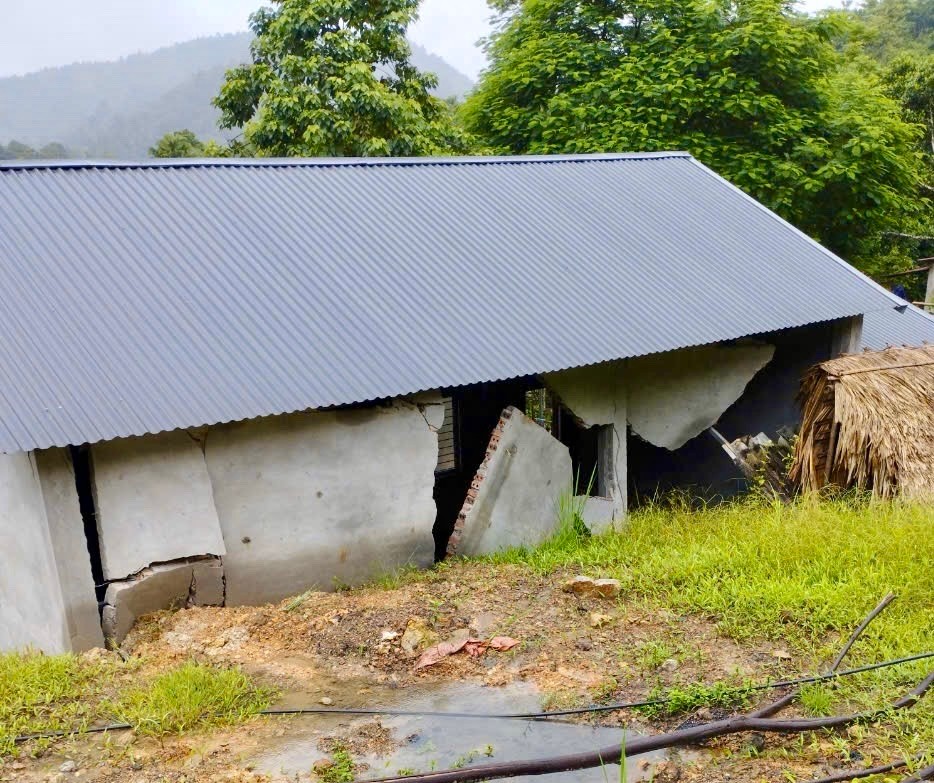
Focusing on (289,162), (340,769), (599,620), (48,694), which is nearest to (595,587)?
→ (599,620)

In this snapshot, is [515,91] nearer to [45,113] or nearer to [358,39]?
[358,39]

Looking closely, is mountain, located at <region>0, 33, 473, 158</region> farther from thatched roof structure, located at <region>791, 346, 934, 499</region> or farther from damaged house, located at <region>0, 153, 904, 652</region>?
thatched roof structure, located at <region>791, 346, 934, 499</region>

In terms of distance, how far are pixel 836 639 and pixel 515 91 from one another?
16.4 m

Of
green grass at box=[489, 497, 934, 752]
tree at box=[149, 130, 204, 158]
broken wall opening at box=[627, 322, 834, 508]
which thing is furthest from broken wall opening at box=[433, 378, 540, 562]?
tree at box=[149, 130, 204, 158]

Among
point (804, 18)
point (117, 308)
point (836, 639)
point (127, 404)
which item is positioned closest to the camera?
point (836, 639)

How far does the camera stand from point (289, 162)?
9.09m

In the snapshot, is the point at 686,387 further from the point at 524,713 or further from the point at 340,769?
the point at 340,769

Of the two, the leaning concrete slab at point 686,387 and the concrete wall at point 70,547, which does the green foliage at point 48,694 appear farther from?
the leaning concrete slab at point 686,387

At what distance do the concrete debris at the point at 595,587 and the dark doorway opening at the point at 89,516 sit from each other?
3.15 meters

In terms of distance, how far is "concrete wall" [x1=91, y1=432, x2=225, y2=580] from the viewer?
19.2 ft

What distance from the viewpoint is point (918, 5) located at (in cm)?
4053

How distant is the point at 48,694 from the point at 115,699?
0.40 meters

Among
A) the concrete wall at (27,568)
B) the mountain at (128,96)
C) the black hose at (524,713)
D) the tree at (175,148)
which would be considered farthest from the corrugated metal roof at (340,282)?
the mountain at (128,96)

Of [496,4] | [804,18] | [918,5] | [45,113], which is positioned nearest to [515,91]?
[496,4]
